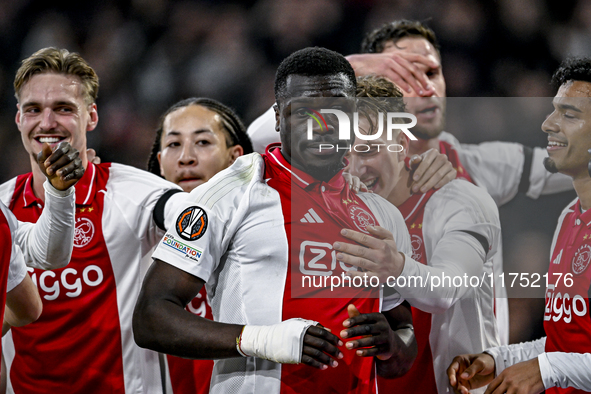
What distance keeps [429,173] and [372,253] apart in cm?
61

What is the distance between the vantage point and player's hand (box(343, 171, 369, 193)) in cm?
207

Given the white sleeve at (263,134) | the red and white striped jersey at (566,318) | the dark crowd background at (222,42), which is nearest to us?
the red and white striped jersey at (566,318)

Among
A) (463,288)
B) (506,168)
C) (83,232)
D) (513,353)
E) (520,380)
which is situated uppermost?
(506,168)

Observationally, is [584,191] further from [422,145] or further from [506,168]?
[422,145]

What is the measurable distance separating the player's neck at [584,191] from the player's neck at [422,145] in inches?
25.5

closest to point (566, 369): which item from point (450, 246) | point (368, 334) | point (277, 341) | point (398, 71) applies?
point (450, 246)

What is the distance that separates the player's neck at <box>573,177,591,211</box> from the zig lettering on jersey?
195mm

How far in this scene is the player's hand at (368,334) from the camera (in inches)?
61.7

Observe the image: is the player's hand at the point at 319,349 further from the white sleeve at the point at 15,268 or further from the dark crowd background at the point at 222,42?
the dark crowd background at the point at 222,42

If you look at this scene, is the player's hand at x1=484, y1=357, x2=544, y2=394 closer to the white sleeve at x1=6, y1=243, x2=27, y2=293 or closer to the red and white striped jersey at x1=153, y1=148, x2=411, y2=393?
the red and white striped jersey at x1=153, y1=148, x2=411, y2=393

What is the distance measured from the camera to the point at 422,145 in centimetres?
271

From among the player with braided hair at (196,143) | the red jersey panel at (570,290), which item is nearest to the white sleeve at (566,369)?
the red jersey panel at (570,290)

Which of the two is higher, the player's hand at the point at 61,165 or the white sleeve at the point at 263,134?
the white sleeve at the point at 263,134

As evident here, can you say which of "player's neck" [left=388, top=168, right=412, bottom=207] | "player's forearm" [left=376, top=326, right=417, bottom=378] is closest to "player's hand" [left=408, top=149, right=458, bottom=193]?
"player's neck" [left=388, top=168, right=412, bottom=207]
